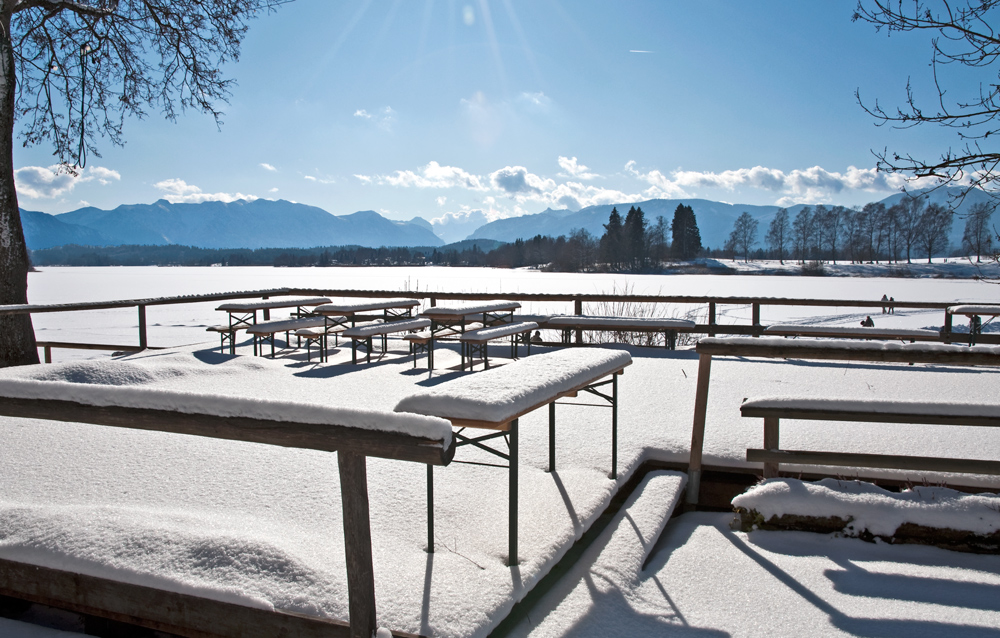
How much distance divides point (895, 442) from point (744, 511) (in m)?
1.87

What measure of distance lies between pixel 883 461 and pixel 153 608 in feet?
10.8

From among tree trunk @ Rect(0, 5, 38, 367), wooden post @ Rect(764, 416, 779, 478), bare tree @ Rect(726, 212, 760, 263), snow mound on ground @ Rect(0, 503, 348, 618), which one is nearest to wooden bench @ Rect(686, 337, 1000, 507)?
wooden post @ Rect(764, 416, 779, 478)

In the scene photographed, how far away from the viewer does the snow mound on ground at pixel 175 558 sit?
2016 millimetres

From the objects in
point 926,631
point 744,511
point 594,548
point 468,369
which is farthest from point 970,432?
point 468,369

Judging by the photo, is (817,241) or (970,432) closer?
(970,432)

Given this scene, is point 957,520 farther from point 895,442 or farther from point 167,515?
point 167,515

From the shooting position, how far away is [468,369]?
767 cm

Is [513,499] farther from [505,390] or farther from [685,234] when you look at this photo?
[685,234]

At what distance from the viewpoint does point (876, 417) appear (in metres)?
3.06

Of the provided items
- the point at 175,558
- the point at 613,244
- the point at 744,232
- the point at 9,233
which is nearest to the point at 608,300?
the point at 175,558

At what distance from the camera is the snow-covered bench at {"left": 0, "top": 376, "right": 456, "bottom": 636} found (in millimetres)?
1669

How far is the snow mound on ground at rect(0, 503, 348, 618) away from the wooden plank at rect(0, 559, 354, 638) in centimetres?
3

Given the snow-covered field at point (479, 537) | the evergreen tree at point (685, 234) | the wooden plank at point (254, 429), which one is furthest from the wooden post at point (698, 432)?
the evergreen tree at point (685, 234)

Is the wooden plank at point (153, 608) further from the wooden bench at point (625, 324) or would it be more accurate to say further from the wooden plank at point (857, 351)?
the wooden bench at point (625, 324)
